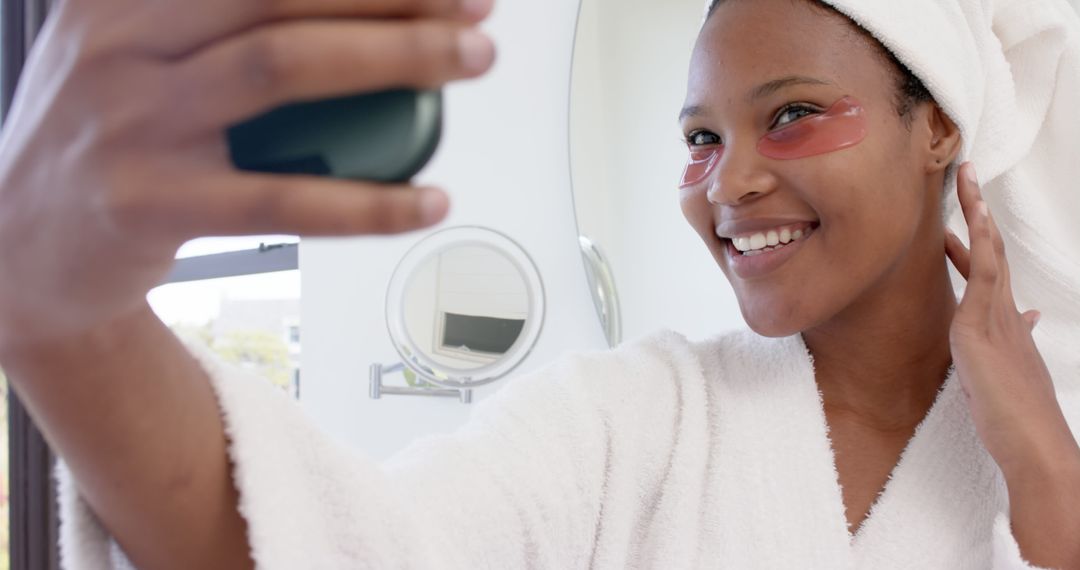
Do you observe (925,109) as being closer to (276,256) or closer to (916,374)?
(916,374)

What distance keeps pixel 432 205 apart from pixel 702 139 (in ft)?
1.99

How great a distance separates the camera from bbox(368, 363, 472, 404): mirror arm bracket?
131 centimetres

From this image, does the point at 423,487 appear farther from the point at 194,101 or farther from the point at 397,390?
the point at 397,390

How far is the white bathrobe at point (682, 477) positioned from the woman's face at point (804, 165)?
9cm

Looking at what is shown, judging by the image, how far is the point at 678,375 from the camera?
2.66 feet

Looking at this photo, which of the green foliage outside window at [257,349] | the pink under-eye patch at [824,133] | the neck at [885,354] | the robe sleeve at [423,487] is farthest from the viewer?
the green foliage outside window at [257,349]

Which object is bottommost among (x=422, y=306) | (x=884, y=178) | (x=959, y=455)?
(x=959, y=455)

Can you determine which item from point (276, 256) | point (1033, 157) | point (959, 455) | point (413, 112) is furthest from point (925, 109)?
point (276, 256)

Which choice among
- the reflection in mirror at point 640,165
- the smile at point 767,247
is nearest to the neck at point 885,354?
the smile at point 767,247

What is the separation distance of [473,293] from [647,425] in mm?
548

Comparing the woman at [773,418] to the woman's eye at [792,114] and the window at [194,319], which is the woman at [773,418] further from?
the window at [194,319]

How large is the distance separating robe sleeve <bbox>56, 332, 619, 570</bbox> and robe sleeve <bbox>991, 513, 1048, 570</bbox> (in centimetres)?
32

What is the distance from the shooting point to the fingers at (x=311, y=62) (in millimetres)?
237

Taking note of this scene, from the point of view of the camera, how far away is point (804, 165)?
2.39 feet
